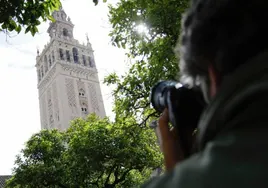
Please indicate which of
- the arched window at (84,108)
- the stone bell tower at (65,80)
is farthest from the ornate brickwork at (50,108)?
the arched window at (84,108)

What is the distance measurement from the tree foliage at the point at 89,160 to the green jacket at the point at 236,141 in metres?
15.2

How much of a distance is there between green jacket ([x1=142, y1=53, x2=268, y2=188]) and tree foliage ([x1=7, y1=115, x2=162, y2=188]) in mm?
15201

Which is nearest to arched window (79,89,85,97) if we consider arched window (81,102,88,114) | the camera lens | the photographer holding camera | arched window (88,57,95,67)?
arched window (81,102,88,114)

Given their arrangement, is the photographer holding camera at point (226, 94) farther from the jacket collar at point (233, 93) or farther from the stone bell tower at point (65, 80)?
the stone bell tower at point (65, 80)

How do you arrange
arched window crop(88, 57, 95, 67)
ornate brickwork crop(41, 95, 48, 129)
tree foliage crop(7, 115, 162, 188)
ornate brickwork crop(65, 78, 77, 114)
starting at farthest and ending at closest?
arched window crop(88, 57, 95, 67), ornate brickwork crop(41, 95, 48, 129), ornate brickwork crop(65, 78, 77, 114), tree foliage crop(7, 115, 162, 188)

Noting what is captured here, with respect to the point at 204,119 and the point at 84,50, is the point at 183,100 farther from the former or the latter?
the point at 84,50

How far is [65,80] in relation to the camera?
61344 millimetres

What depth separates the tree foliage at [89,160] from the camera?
17.4m

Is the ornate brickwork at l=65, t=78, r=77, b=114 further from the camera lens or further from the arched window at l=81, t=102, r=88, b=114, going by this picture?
the camera lens

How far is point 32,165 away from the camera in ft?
64.8

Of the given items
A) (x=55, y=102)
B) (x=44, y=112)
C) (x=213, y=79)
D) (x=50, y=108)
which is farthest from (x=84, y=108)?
(x=213, y=79)

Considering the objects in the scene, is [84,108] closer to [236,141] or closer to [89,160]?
[89,160]

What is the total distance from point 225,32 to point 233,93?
0.57 ft

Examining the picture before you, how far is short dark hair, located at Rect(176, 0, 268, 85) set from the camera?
67cm
